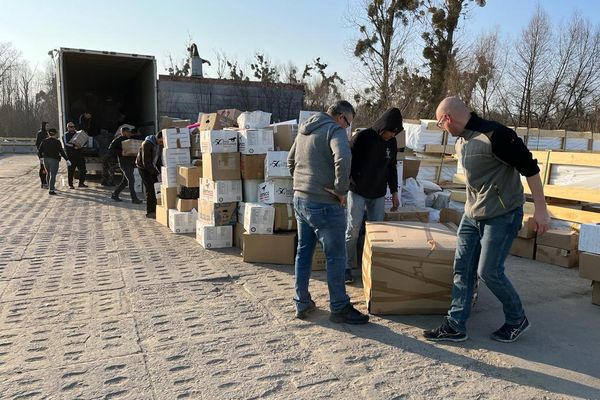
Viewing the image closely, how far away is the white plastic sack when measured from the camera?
22.4 feet

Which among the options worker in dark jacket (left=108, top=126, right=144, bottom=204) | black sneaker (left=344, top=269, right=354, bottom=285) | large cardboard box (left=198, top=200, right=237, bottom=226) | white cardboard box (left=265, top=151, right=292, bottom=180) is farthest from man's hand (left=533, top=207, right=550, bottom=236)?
worker in dark jacket (left=108, top=126, right=144, bottom=204)

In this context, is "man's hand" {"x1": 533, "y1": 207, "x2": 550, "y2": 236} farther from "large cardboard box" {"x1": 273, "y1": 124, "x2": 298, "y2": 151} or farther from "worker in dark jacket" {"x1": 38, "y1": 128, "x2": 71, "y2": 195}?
"worker in dark jacket" {"x1": 38, "y1": 128, "x2": 71, "y2": 195}

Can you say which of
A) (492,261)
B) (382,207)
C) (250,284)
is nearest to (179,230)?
(250,284)

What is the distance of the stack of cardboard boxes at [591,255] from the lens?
4.30m

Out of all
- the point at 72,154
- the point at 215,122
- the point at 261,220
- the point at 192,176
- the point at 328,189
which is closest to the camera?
the point at 328,189

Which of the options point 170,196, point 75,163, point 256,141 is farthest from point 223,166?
point 75,163

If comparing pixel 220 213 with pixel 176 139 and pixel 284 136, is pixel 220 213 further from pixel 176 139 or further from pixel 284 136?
pixel 176 139

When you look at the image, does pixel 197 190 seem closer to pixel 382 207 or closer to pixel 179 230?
pixel 179 230

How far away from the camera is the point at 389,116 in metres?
4.77

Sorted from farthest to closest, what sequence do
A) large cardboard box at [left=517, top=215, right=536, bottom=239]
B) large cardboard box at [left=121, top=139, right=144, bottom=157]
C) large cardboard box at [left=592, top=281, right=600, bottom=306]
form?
large cardboard box at [left=121, top=139, right=144, bottom=157], large cardboard box at [left=517, top=215, right=536, bottom=239], large cardboard box at [left=592, top=281, right=600, bottom=306]

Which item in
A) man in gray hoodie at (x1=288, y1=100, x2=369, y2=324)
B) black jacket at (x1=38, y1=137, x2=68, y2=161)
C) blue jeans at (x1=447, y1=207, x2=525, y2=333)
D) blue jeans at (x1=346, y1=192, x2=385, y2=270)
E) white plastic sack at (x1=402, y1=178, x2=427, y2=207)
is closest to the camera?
blue jeans at (x1=447, y1=207, x2=525, y2=333)

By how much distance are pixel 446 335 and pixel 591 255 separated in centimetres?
182

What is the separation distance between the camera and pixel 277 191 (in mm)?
5840

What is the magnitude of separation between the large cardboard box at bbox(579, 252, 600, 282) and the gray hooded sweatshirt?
8.05ft
